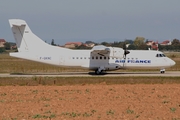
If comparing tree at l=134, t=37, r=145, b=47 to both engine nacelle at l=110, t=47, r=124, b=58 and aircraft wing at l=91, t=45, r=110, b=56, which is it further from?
engine nacelle at l=110, t=47, r=124, b=58

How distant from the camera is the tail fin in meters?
36.6

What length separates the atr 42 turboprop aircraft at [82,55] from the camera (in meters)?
36.6

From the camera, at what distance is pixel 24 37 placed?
121ft

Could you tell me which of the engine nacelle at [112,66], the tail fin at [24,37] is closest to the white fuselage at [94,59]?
the engine nacelle at [112,66]

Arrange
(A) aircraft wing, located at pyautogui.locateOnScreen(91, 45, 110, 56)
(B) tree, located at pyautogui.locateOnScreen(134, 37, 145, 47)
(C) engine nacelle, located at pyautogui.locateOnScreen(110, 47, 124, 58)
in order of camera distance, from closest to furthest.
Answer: (A) aircraft wing, located at pyautogui.locateOnScreen(91, 45, 110, 56)
(C) engine nacelle, located at pyautogui.locateOnScreen(110, 47, 124, 58)
(B) tree, located at pyautogui.locateOnScreen(134, 37, 145, 47)

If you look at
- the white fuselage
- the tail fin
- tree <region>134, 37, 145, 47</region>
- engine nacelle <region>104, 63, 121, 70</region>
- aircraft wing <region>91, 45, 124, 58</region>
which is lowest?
engine nacelle <region>104, 63, 121, 70</region>

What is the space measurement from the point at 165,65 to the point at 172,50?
118 metres

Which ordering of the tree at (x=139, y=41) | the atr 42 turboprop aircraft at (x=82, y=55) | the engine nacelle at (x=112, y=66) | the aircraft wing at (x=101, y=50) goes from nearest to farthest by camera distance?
the aircraft wing at (x=101, y=50) < the atr 42 turboprop aircraft at (x=82, y=55) < the engine nacelle at (x=112, y=66) < the tree at (x=139, y=41)

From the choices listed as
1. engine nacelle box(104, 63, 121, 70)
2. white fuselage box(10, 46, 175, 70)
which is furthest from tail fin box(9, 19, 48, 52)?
engine nacelle box(104, 63, 121, 70)

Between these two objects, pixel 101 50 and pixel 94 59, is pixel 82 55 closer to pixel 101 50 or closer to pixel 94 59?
pixel 94 59

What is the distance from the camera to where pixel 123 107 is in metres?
16.7

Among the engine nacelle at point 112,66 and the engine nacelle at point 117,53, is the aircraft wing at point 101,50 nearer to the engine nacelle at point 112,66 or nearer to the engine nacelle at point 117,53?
the engine nacelle at point 117,53

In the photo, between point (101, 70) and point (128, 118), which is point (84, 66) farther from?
point (128, 118)

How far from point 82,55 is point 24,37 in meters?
6.35
